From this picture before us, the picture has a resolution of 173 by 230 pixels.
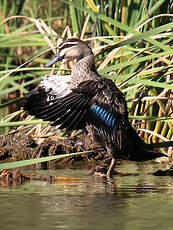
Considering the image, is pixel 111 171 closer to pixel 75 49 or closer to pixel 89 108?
pixel 89 108

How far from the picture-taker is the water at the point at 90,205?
3637 millimetres

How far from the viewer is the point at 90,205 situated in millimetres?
4219

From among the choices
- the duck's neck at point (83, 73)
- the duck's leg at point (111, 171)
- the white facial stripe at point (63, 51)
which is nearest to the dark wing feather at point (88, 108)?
the duck's leg at point (111, 171)

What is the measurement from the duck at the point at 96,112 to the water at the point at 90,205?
437 mm

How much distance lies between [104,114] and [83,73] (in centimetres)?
67

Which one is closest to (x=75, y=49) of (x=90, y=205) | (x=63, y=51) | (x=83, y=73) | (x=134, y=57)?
(x=63, y=51)

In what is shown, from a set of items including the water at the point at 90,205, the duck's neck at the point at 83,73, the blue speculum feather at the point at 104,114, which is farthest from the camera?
the duck's neck at the point at 83,73

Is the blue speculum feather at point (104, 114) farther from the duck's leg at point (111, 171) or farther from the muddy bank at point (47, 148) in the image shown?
the muddy bank at point (47, 148)

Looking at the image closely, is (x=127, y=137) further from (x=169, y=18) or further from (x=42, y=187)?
(x=169, y=18)

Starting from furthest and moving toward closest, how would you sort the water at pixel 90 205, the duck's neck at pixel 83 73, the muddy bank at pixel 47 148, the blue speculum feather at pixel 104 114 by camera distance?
the muddy bank at pixel 47 148, the duck's neck at pixel 83 73, the blue speculum feather at pixel 104 114, the water at pixel 90 205

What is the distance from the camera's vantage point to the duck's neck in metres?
6.21

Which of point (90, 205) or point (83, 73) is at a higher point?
point (83, 73)

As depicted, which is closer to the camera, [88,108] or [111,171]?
[88,108]

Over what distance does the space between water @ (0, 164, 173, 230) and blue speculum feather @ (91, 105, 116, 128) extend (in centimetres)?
50
